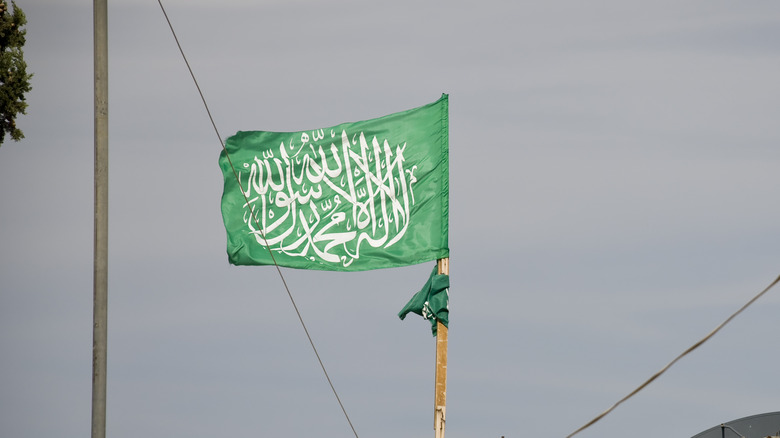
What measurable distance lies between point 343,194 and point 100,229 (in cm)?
622

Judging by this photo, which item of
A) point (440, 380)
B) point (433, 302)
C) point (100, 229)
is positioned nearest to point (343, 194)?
point (433, 302)

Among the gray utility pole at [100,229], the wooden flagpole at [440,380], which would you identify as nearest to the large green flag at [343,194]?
the wooden flagpole at [440,380]

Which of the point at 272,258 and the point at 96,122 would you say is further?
the point at 272,258

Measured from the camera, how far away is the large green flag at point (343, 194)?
1867 cm

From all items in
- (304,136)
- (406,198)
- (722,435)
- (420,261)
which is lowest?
(722,435)

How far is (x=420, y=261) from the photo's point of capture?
1841cm

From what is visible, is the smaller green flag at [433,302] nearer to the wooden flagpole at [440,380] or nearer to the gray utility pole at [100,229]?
the wooden flagpole at [440,380]

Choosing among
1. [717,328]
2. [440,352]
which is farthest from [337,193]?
[717,328]

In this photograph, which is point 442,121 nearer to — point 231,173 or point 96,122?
point 231,173

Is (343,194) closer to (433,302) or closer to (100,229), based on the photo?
(433,302)

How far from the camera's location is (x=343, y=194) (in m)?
19.2

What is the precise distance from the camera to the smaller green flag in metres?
17.6

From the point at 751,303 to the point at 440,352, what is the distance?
7565 mm

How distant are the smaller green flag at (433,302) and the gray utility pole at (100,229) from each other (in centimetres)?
577
